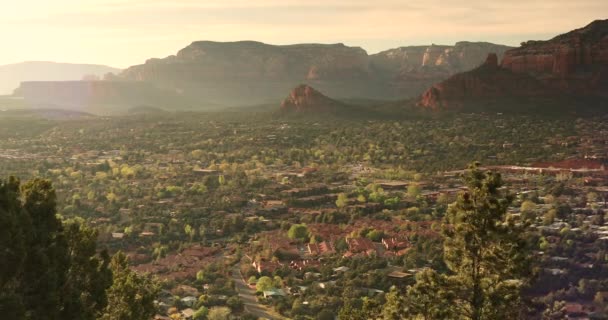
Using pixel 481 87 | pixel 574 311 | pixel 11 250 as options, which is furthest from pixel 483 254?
pixel 481 87

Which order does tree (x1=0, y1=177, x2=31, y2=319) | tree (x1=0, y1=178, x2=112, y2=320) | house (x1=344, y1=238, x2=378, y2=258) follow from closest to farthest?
tree (x1=0, y1=177, x2=31, y2=319), tree (x1=0, y1=178, x2=112, y2=320), house (x1=344, y1=238, x2=378, y2=258)

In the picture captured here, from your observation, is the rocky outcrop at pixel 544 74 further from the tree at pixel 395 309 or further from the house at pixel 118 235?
the tree at pixel 395 309

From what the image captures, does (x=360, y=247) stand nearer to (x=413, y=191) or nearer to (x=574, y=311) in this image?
(x=574, y=311)

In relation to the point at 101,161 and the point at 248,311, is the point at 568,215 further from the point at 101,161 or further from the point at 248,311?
the point at 101,161

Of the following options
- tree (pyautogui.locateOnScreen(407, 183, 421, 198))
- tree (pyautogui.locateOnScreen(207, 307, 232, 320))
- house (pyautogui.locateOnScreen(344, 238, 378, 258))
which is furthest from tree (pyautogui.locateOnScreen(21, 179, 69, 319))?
tree (pyautogui.locateOnScreen(407, 183, 421, 198))

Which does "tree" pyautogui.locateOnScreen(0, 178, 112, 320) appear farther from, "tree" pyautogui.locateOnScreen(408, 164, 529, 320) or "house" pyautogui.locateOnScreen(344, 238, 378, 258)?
"house" pyautogui.locateOnScreen(344, 238, 378, 258)

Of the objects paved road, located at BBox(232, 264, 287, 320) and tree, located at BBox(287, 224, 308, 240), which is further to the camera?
tree, located at BBox(287, 224, 308, 240)

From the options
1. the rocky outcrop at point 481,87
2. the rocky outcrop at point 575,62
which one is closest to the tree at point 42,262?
the rocky outcrop at point 481,87

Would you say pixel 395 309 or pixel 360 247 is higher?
pixel 395 309
